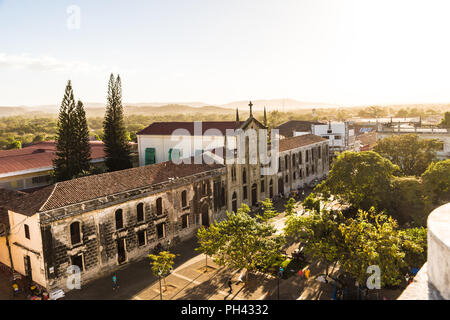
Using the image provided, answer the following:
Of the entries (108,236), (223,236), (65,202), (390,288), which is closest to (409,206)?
(390,288)

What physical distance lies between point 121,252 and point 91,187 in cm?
648

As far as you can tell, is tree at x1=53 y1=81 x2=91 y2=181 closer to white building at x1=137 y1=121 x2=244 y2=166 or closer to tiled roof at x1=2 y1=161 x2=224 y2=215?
white building at x1=137 y1=121 x2=244 y2=166

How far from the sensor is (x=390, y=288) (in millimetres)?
26172

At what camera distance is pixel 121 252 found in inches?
1232

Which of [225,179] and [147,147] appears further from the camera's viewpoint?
[147,147]

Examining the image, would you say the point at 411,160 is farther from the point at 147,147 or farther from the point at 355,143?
the point at 147,147

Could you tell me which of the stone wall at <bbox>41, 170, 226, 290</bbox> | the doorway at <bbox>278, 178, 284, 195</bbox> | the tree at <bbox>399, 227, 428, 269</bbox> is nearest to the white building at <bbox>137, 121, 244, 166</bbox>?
the stone wall at <bbox>41, 170, 226, 290</bbox>

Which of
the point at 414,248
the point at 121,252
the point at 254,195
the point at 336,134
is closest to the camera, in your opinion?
the point at 414,248

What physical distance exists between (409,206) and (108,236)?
2887cm

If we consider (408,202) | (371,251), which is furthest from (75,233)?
(408,202)

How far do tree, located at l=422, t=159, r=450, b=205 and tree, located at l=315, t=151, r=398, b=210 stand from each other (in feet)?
11.7

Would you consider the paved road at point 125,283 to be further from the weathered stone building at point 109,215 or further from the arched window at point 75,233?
the arched window at point 75,233

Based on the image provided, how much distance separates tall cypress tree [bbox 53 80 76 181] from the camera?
44.3 meters

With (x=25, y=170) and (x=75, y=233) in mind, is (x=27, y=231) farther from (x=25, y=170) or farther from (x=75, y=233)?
(x=25, y=170)
